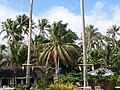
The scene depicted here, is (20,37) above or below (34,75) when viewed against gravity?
above

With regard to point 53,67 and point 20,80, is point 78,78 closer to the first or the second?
point 53,67

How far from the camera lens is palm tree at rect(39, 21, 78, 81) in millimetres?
42781

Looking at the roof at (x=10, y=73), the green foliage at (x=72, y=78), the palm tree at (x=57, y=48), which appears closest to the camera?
the green foliage at (x=72, y=78)

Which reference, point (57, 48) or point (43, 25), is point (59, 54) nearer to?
point (57, 48)

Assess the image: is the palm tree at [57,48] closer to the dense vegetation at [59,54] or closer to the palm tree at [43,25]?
the dense vegetation at [59,54]

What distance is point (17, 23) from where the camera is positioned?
55.5 m

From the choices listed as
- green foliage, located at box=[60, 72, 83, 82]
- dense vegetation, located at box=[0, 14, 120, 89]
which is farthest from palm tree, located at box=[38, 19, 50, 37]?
green foliage, located at box=[60, 72, 83, 82]

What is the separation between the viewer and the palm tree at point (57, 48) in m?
42.8

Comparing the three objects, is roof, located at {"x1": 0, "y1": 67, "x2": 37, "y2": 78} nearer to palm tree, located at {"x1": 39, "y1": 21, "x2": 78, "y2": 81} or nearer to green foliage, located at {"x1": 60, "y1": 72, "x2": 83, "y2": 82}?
palm tree, located at {"x1": 39, "y1": 21, "x2": 78, "y2": 81}

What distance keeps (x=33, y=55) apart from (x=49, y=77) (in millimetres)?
7457

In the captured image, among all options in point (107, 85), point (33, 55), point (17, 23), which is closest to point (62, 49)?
point (33, 55)

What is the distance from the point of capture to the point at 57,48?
42688mm

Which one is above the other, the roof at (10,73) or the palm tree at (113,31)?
the palm tree at (113,31)

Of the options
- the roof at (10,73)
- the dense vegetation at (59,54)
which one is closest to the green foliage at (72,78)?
the dense vegetation at (59,54)
